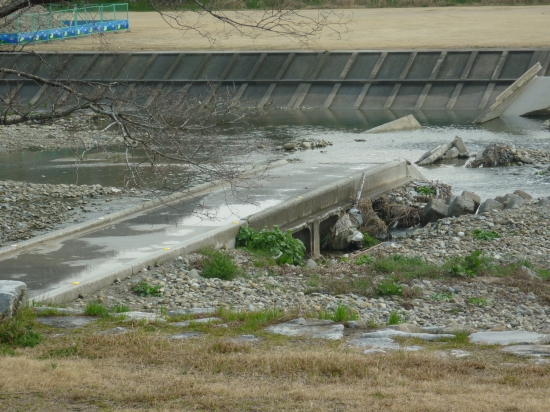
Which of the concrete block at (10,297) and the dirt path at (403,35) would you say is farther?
the dirt path at (403,35)

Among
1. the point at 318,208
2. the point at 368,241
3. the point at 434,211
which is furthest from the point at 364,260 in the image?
the point at 434,211

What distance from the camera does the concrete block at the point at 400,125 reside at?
29.3 metres

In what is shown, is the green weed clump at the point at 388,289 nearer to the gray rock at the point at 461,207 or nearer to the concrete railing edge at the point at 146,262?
the concrete railing edge at the point at 146,262

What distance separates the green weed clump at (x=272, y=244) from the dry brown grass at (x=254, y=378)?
5906mm

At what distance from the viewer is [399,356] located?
657 cm

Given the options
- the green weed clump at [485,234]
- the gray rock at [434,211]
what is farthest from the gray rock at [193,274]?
the gray rock at [434,211]

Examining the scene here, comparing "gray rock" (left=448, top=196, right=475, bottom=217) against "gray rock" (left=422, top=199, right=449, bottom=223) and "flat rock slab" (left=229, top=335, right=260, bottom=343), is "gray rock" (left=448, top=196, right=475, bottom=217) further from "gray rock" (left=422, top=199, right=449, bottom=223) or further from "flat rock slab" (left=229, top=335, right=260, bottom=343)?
"flat rock slab" (left=229, top=335, right=260, bottom=343)

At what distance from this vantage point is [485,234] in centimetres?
1462

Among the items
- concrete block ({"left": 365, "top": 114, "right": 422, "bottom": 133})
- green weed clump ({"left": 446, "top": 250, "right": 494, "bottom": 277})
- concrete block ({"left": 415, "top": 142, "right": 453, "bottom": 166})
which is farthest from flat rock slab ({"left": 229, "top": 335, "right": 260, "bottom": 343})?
concrete block ({"left": 365, "top": 114, "right": 422, "bottom": 133})

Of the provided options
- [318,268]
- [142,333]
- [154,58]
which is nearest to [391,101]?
[154,58]

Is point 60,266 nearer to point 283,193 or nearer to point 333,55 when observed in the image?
point 283,193

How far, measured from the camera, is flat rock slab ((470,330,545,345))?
7.20 metres

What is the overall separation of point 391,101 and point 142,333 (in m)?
27.1

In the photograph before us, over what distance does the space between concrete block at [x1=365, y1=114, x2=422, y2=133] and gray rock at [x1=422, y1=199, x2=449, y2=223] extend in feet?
40.1
